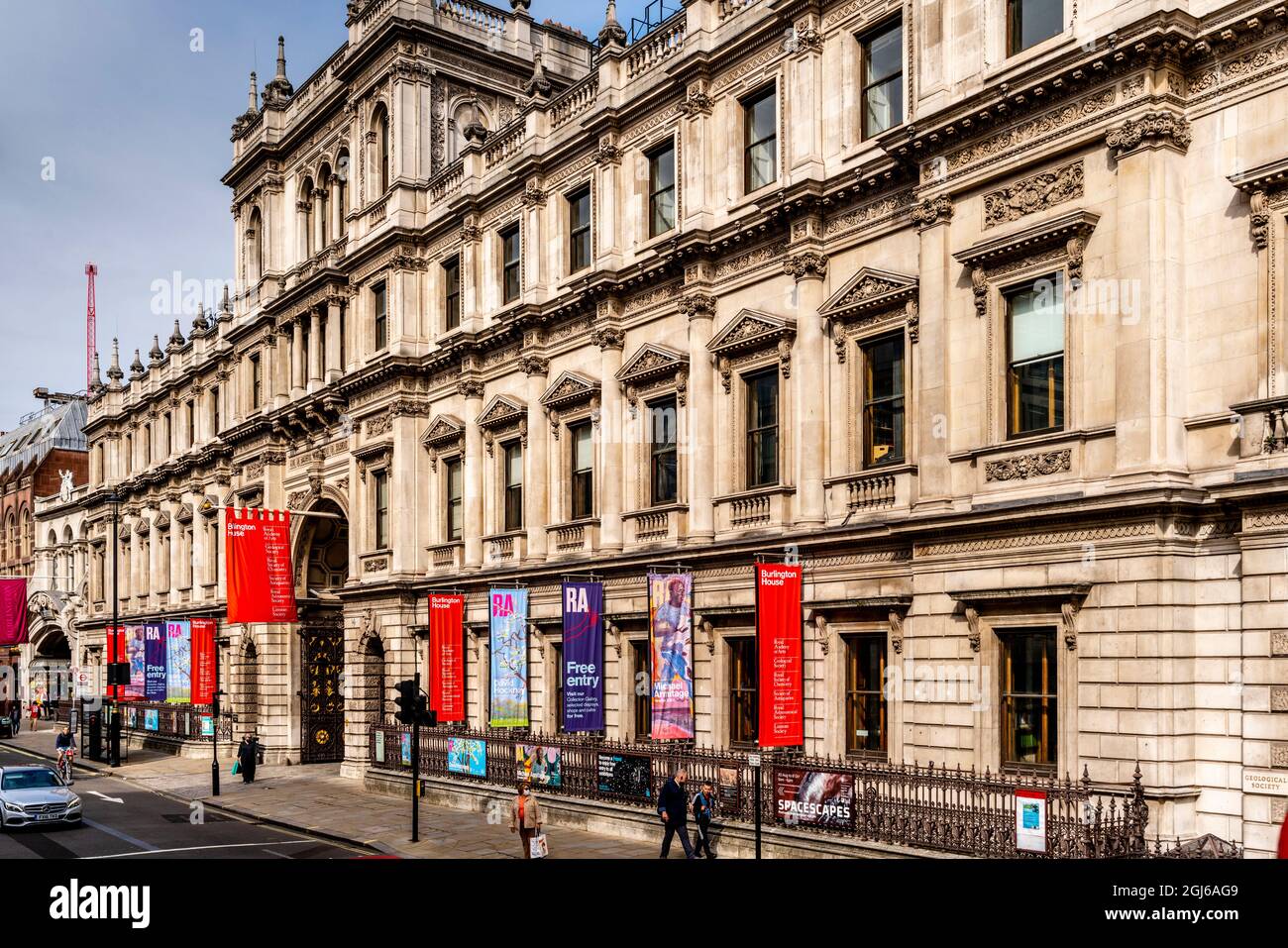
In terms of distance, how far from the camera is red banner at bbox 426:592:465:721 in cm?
3500

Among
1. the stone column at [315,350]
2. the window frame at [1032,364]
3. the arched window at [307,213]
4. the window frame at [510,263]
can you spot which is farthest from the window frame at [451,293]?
the window frame at [1032,364]

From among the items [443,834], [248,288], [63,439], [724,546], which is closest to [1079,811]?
[724,546]

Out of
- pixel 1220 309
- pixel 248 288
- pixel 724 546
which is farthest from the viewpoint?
pixel 248 288

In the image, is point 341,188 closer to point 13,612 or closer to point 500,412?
point 500,412

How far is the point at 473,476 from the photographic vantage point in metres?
36.4

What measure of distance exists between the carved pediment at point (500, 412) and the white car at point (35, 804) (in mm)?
14501

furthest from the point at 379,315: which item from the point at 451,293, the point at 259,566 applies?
the point at 259,566

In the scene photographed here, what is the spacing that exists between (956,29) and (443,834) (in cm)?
2048

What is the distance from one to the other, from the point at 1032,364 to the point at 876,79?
759 centimetres

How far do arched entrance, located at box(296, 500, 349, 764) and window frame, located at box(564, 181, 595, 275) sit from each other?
62.0 ft

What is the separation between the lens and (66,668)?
90188mm

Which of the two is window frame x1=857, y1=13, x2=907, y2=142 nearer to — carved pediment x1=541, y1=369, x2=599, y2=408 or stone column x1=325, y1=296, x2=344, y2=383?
carved pediment x1=541, y1=369, x2=599, y2=408

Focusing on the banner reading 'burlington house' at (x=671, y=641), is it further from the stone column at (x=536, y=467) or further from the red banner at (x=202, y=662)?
the red banner at (x=202, y=662)
